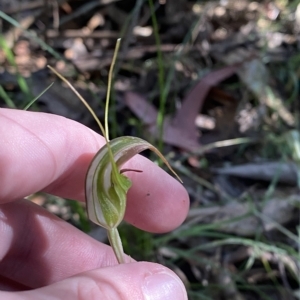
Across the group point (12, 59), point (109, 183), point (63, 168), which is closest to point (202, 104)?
point (12, 59)

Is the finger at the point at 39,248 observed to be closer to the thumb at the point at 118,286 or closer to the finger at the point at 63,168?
the finger at the point at 63,168

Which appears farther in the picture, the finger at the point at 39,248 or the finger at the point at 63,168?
the finger at the point at 39,248

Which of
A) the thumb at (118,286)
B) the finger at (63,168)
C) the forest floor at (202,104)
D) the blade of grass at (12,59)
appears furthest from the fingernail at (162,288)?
the blade of grass at (12,59)

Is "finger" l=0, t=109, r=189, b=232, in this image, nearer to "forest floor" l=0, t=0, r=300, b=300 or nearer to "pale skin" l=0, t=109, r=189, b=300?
"pale skin" l=0, t=109, r=189, b=300

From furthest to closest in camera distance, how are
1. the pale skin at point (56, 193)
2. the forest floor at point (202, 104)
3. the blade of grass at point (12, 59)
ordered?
1. the forest floor at point (202, 104)
2. the blade of grass at point (12, 59)
3. the pale skin at point (56, 193)

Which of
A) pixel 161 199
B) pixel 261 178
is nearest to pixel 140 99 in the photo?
pixel 261 178

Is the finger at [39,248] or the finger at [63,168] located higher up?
the finger at [63,168]

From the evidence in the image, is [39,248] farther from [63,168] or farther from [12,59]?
[12,59]

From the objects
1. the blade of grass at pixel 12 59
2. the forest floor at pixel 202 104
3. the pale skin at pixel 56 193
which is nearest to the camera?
the pale skin at pixel 56 193

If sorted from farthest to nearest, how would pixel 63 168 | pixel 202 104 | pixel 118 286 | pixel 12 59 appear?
pixel 202 104 < pixel 12 59 < pixel 63 168 < pixel 118 286
